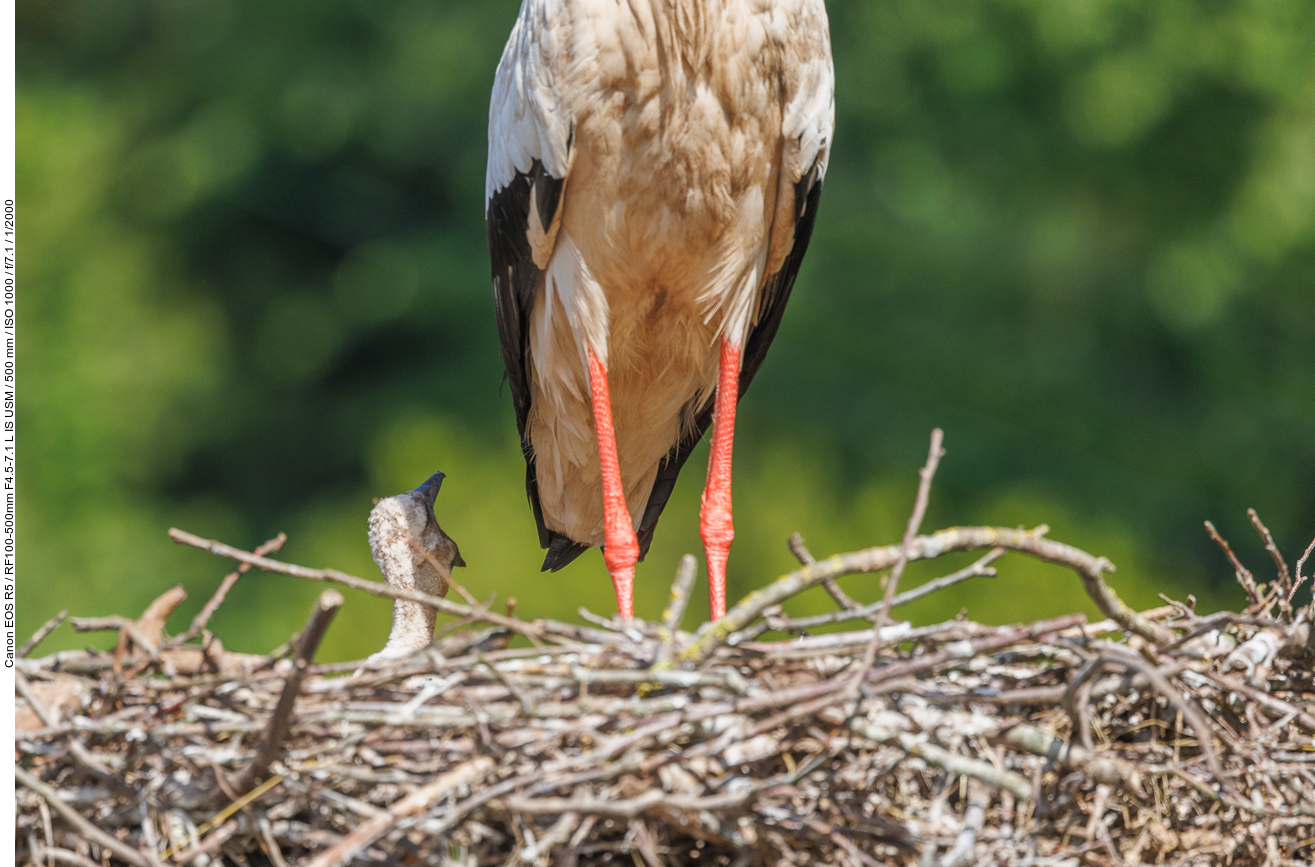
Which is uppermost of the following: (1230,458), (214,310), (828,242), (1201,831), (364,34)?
(364,34)

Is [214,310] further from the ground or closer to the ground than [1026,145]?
further from the ground

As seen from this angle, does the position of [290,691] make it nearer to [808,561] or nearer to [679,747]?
[679,747]

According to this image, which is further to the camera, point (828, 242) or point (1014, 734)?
point (828, 242)

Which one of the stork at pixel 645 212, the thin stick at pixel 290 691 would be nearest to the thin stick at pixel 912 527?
the thin stick at pixel 290 691

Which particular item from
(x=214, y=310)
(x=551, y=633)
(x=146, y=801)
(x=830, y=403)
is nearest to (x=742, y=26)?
(x=551, y=633)

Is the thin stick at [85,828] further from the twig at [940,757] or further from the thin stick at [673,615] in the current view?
the twig at [940,757]

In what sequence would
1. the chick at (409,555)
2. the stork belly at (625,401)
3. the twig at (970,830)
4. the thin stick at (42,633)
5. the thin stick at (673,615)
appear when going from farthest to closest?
the stork belly at (625,401) → the chick at (409,555) → the thin stick at (42,633) → the thin stick at (673,615) → the twig at (970,830)

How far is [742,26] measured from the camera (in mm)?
2504

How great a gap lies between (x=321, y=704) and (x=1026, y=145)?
7091 mm

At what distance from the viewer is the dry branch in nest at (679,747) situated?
1.69m

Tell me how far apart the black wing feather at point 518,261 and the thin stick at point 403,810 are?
1.30 meters

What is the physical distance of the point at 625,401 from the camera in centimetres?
319

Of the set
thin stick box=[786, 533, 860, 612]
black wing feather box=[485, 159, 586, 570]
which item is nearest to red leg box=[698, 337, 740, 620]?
black wing feather box=[485, 159, 586, 570]

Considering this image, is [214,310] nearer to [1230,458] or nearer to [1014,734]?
[1230,458]
